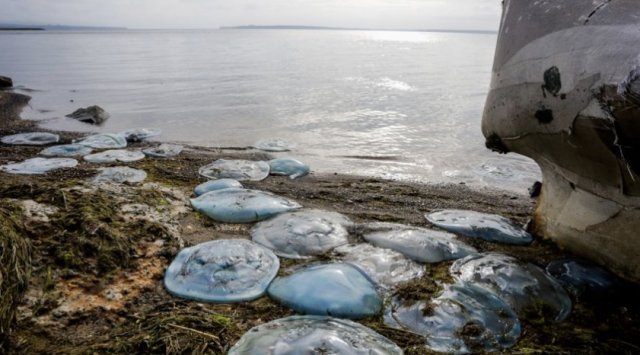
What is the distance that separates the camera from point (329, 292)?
2547 mm

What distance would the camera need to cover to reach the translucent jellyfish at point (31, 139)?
6734 millimetres

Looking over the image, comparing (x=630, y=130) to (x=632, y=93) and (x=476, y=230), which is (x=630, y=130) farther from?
(x=476, y=230)

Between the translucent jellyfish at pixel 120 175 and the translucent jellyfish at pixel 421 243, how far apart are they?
9.21 feet

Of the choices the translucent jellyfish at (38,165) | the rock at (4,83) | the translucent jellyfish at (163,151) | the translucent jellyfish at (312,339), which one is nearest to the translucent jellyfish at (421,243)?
the translucent jellyfish at (312,339)

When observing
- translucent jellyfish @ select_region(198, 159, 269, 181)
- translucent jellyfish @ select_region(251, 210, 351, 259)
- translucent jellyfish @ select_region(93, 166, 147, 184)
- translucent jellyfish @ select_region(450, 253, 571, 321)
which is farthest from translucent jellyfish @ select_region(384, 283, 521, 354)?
translucent jellyfish @ select_region(93, 166, 147, 184)

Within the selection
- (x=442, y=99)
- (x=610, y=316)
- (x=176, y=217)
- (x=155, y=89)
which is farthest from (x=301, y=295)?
(x=155, y=89)

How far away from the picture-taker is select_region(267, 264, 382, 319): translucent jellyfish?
2.47 metres

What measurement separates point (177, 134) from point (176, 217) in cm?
531

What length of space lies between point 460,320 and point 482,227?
144 cm

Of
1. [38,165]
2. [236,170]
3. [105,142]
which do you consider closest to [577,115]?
[236,170]

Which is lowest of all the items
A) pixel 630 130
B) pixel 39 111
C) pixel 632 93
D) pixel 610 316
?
pixel 39 111

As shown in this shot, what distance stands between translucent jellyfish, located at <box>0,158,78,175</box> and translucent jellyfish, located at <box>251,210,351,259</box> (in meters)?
3.16

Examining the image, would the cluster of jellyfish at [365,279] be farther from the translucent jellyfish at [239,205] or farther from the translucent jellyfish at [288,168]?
the translucent jellyfish at [288,168]

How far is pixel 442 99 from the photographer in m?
13.5
